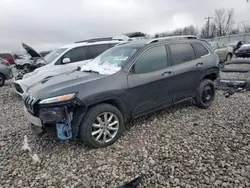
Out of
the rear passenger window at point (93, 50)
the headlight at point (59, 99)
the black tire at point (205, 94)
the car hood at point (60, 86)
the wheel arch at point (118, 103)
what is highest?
the rear passenger window at point (93, 50)

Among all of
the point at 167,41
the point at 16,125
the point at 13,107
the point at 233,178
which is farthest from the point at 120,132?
the point at 13,107

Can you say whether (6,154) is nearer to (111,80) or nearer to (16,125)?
(16,125)

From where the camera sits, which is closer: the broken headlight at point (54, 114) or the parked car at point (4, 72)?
the broken headlight at point (54, 114)

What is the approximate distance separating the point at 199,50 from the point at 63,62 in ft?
14.5

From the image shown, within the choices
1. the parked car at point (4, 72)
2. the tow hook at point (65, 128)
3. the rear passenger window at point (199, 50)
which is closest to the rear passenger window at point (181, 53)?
the rear passenger window at point (199, 50)

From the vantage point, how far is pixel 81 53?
7.91 metres

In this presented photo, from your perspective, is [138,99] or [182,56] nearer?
[138,99]

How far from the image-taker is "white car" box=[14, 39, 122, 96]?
6.88 metres

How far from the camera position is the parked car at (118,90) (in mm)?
3443

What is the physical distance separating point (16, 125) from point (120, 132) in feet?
8.69

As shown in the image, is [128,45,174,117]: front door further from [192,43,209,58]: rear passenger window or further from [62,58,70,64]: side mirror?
[62,58,70,64]: side mirror

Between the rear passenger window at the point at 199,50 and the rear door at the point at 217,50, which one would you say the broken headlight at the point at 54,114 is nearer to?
the rear passenger window at the point at 199,50

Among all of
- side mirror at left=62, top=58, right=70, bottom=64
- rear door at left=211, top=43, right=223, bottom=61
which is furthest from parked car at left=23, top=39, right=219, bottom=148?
rear door at left=211, top=43, right=223, bottom=61

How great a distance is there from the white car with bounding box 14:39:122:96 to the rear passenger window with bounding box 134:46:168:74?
12.2 ft
